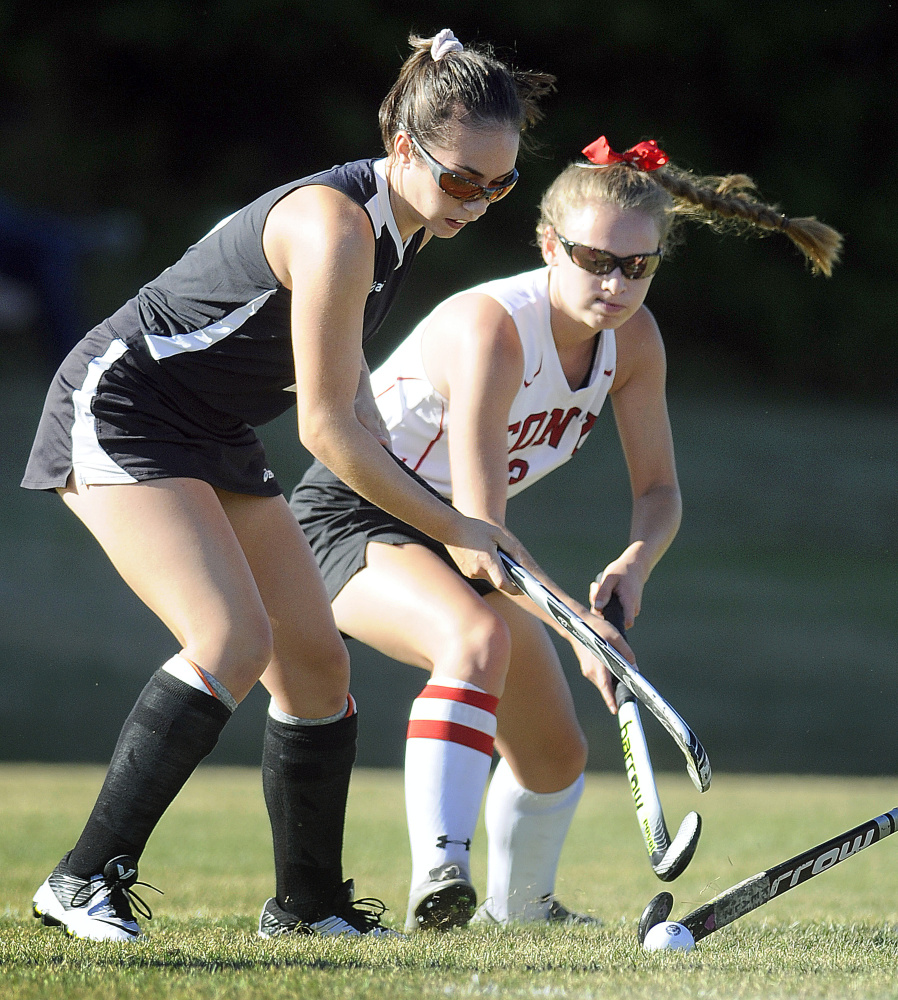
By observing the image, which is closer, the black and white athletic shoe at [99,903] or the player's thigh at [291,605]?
the black and white athletic shoe at [99,903]

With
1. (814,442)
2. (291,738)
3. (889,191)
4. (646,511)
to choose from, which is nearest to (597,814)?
(646,511)

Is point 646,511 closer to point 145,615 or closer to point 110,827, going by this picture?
point 110,827

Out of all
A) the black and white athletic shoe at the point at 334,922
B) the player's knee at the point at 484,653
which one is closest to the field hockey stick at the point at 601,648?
the player's knee at the point at 484,653

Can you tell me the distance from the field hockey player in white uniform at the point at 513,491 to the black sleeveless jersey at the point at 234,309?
472 millimetres

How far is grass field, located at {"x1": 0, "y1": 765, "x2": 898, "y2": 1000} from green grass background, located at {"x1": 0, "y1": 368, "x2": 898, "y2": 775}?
54.0 inches

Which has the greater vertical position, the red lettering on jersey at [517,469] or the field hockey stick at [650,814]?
the red lettering on jersey at [517,469]

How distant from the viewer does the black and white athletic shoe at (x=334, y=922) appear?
262 cm

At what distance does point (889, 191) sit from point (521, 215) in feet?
15.5

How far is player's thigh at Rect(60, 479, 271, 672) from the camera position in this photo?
232 centimetres

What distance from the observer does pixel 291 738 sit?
2.66m

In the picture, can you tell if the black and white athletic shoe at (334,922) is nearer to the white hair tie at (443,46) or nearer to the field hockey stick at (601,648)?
the field hockey stick at (601,648)

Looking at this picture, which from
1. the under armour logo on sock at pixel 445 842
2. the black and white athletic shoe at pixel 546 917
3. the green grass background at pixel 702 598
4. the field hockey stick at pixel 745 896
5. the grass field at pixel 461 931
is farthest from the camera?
the green grass background at pixel 702 598

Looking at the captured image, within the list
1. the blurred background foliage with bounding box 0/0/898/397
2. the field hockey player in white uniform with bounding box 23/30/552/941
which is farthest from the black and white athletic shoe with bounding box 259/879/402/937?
the blurred background foliage with bounding box 0/0/898/397

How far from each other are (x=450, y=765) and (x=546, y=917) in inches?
23.4
